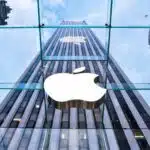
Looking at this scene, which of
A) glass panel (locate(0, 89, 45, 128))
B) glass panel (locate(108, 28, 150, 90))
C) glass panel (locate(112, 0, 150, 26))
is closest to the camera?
glass panel (locate(112, 0, 150, 26))

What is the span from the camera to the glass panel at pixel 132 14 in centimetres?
388

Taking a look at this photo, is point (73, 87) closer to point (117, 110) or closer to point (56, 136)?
point (56, 136)

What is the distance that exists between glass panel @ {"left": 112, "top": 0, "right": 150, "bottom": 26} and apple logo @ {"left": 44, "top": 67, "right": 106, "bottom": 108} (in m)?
1.19

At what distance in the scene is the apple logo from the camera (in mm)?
4062

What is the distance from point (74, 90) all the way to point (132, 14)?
1.59 meters

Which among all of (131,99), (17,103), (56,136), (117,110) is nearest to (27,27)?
(56,136)

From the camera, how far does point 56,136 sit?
6.11 m

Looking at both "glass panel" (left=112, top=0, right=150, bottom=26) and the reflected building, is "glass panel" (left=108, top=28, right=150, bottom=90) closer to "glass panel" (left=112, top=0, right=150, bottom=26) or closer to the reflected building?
"glass panel" (left=112, top=0, right=150, bottom=26)

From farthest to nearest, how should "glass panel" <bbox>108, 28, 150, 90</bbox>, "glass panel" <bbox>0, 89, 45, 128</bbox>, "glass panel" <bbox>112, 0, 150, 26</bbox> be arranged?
"glass panel" <bbox>0, 89, 45, 128</bbox>, "glass panel" <bbox>108, 28, 150, 90</bbox>, "glass panel" <bbox>112, 0, 150, 26</bbox>

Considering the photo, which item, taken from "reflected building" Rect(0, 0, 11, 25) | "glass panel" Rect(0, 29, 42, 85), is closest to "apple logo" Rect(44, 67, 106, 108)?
"glass panel" Rect(0, 29, 42, 85)

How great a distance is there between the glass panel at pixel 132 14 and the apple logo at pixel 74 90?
1192 millimetres

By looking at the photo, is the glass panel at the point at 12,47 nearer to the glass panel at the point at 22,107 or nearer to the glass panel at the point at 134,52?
the glass panel at the point at 134,52

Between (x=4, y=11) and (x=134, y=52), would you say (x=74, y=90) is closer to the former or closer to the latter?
(x=4, y=11)

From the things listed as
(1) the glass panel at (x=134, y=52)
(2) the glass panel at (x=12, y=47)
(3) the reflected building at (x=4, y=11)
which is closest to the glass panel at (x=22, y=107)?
(2) the glass panel at (x=12, y=47)
